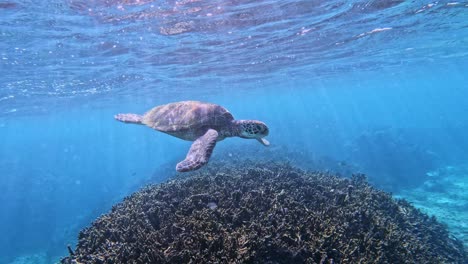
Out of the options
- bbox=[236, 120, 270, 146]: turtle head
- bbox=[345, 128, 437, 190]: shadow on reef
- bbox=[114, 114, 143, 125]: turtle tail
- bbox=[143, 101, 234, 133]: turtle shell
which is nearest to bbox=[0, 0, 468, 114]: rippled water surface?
bbox=[114, 114, 143, 125]: turtle tail

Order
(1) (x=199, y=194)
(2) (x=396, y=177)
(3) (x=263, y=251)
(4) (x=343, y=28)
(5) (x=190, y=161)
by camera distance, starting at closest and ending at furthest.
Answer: (3) (x=263, y=251) < (5) (x=190, y=161) < (1) (x=199, y=194) < (4) (x=343, y=28) < (2) (x=396, y=177)

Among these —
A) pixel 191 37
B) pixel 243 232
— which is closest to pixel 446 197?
pixel 191 37

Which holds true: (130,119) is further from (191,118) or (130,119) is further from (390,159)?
(390,159)

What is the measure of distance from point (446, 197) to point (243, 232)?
24.1m

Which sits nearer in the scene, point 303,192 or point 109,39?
Answer: point 303,192

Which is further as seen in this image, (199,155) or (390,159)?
(390,159)

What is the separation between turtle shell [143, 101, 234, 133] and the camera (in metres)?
9.49

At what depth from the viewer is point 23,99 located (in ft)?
106

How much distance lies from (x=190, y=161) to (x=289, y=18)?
1254cm

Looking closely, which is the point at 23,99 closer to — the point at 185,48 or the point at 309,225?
the point at 185,48

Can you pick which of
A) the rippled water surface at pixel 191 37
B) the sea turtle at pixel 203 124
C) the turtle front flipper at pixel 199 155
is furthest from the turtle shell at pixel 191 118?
the rippled water surface at pixel 191 37

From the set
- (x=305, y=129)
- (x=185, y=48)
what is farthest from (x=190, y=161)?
(x=305, y=129)

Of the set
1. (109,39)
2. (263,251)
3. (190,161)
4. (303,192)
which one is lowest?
(303,192)

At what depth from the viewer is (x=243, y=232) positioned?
5.68m
